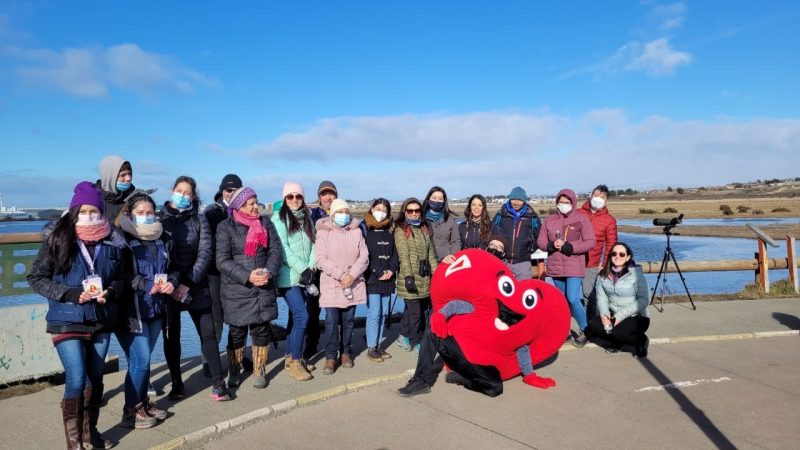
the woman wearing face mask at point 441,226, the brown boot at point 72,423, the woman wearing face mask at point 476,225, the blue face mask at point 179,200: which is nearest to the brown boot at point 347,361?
the woman wearing face mask at point 441,226

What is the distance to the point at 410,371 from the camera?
19.2ft

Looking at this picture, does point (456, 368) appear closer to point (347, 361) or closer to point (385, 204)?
point (347, 361)

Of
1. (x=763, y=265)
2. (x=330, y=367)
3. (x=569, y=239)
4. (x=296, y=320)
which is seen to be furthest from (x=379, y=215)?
(x=763, y=265)

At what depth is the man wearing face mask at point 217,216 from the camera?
601 centimetres

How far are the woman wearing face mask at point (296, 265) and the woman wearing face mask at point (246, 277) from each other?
0.32m

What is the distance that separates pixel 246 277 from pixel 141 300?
40.0 inches

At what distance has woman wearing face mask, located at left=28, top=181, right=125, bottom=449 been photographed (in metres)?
3.98

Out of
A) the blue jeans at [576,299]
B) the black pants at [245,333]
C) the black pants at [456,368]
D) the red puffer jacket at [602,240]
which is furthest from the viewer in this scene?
the red puffer jacket at [602,240]

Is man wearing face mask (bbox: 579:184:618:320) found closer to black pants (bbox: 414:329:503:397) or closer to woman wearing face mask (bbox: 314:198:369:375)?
black pants (bbox: 414:329:503:397)

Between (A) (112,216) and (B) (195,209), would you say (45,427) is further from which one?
(B) (195,209)

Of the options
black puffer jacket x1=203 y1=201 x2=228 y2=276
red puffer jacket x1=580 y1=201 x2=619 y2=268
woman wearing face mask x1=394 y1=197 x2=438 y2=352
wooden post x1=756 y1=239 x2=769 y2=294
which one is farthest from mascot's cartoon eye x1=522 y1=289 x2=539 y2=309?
wooden post x1=756 y1=239 x2=769 y2=294

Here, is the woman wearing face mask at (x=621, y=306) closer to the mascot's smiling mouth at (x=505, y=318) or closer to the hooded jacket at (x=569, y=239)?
the hooded jacket at (x=569, y=239)

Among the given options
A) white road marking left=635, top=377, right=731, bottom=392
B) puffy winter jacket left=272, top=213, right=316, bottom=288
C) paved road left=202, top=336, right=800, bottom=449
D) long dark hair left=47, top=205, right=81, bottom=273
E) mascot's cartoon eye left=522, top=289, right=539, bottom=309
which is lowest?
white road marking left=635, top=377, right=731, bottom=392

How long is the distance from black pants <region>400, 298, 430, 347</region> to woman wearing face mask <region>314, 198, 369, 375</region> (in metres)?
0.77
